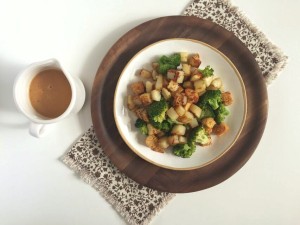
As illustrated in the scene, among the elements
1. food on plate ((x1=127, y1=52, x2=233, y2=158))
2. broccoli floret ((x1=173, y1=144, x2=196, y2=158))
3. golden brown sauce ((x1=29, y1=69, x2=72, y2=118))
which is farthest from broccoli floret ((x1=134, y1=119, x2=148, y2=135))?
golden brown sauce ((x1=29, y1=69, x2=72, y2=118))

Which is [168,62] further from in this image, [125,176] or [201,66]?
[125,176]

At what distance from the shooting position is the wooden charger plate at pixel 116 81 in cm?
126

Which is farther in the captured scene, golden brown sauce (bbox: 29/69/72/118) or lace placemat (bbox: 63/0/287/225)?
lace placemat (bbox: 63/0/287/225)

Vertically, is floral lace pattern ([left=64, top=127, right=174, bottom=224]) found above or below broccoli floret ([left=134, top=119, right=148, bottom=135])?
below

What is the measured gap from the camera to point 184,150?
3.96 ft

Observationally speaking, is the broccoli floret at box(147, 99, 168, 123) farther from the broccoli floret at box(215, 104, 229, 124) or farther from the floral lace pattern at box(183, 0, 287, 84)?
the floral lace pattern at box(183, 0, 287, 84)

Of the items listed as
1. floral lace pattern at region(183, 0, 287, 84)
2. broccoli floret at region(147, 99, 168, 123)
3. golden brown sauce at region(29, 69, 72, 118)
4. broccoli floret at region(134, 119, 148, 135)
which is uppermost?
floral lace pattern at region(183, 0, 287, 84)

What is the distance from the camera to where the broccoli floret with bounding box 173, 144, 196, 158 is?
1205 millimetres

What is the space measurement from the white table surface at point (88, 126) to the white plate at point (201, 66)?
139 mm

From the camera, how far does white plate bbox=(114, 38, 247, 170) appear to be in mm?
1228

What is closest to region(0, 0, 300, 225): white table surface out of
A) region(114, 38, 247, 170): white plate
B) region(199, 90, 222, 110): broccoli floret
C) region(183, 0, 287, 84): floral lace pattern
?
region(183, 0, 287, 84): floral lace pattern

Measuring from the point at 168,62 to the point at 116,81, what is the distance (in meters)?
0.20

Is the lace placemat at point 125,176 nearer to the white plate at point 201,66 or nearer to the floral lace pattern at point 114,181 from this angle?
the floral lace pattern at point 114,181

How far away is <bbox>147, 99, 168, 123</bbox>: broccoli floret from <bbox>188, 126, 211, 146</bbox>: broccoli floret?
0.12 meters
